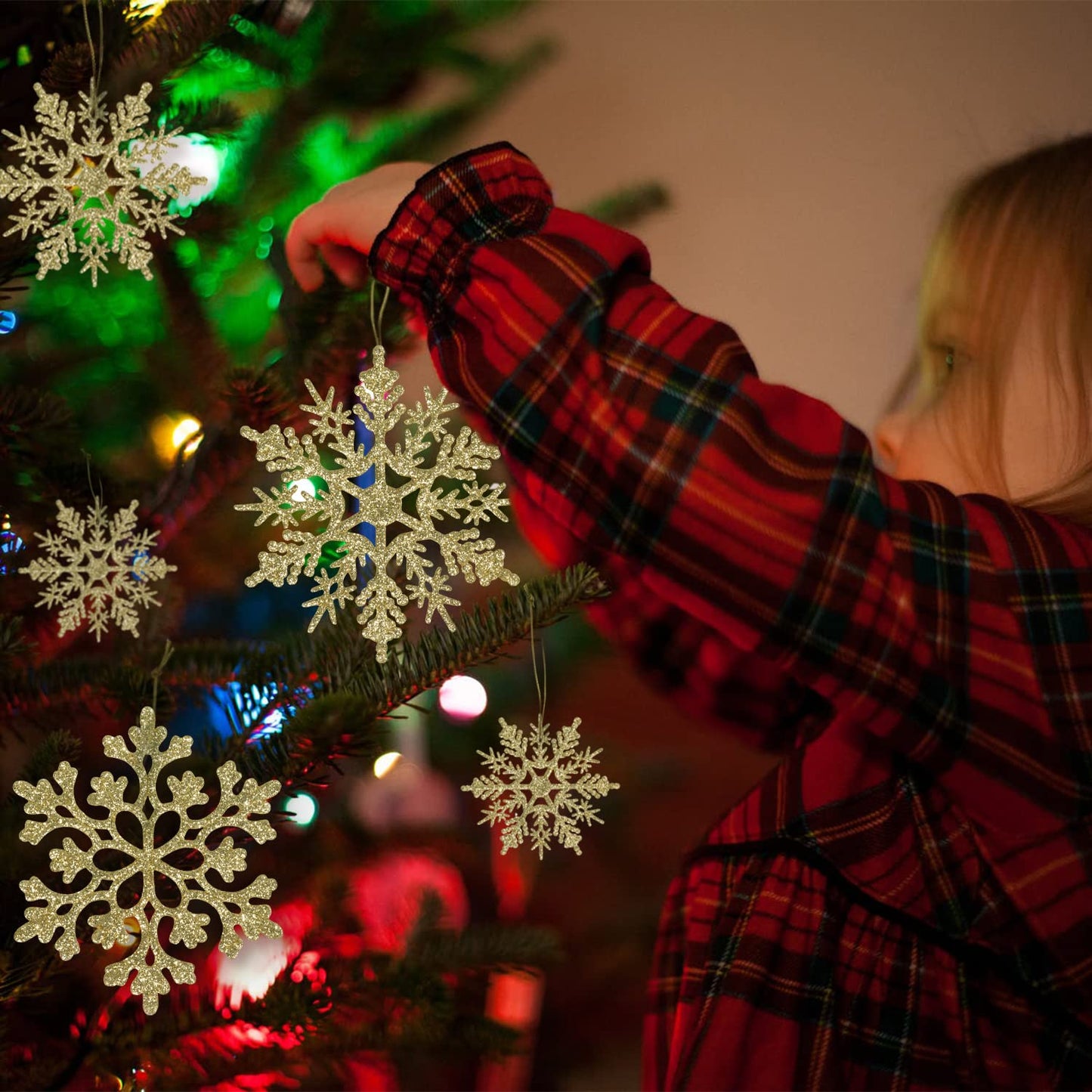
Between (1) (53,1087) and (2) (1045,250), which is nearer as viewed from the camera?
(1) (53,1087)

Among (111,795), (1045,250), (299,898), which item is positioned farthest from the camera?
(299,898)

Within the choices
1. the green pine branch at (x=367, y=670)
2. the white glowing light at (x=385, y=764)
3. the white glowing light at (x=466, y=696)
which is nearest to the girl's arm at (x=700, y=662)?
the green pine branch at (x=367, y=670)

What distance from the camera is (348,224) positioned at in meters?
0.54

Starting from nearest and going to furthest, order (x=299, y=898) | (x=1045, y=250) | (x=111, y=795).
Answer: (x=111, y=795)
(x=1045, y=250)
(x=299, y=898)

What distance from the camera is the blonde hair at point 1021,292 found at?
564 mm

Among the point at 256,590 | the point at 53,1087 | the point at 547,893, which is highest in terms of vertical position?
the point at 256,590

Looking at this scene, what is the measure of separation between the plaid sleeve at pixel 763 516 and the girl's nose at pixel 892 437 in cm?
19

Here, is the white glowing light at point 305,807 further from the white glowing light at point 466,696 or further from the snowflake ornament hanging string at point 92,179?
the snowflake ornament hanging string at point 92,179

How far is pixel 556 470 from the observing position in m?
0.47

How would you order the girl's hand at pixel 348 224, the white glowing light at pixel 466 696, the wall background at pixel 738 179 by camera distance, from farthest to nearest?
the white glowing light at pixel 466 696 < the wall background at pixel 738 179 < the girl's hand at pixel 348 224

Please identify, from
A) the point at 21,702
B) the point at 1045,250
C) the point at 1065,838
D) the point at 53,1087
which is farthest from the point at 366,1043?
the point at 1045,250

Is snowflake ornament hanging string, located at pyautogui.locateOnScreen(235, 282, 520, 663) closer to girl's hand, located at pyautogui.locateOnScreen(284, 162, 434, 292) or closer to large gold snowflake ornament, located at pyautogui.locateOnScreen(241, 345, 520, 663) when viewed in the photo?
large gold snowflake ornament, located at pyautogui.locateOnScreen(241, 345, 520, 663)

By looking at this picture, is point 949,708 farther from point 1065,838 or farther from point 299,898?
point 299,898

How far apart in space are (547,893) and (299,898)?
24 centimetres
